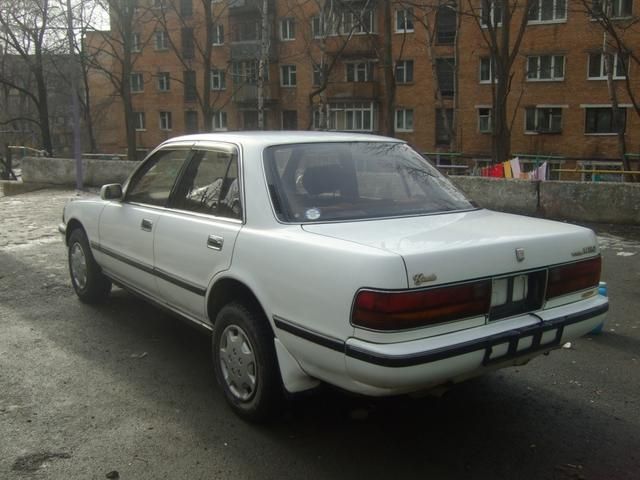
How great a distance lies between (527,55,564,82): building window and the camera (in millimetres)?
36281

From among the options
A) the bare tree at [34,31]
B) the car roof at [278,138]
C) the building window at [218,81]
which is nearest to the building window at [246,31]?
the building window at [218,81]

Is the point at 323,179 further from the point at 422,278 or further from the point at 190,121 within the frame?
the point at 190,121

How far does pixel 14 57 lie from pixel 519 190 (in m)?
37.1

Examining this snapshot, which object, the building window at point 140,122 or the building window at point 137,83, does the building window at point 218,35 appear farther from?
the building window at point 140,122

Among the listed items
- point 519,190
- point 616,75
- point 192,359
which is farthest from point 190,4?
point 192,359

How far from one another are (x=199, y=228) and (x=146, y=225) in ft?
2.63

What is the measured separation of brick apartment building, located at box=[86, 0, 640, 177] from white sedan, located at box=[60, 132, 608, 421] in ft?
74.3

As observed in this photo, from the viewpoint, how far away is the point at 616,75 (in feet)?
113

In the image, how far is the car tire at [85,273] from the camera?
19.4 ft

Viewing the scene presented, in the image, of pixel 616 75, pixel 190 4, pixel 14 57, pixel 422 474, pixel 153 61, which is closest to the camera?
pixel 422 474

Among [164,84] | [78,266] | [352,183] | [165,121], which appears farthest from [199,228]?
[164,84]

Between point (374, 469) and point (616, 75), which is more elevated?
point (616, 75)

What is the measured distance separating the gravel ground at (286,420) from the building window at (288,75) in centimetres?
4194

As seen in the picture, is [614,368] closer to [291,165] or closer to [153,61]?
[291,165]
